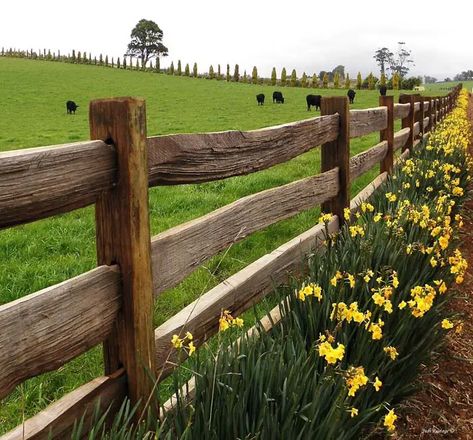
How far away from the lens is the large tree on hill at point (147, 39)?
104 meters

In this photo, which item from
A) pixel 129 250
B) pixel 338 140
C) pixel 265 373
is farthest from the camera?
pixel 338 140

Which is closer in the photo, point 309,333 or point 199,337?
point 199,337

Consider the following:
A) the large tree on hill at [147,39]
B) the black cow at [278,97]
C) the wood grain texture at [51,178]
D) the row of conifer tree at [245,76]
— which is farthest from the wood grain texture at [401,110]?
the large tree on hill at [147,39]

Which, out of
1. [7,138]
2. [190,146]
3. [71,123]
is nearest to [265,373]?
[190,146]

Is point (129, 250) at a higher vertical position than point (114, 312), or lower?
higher

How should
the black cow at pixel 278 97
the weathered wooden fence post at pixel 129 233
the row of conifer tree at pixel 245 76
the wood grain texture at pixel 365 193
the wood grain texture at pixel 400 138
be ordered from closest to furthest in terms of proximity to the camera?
the weathered wooden fence post at pixel 129 233, the wood grain texture at pixel 365 193, the wood grain texture at pixel 400 138, the black cow at pixel 278 97, the row of conifer tree at pixel 245 76

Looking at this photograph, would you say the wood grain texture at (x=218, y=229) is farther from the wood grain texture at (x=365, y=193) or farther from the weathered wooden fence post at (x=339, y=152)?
the wood grain texture at (x=365, y=193)

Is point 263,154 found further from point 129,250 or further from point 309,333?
point 129,250

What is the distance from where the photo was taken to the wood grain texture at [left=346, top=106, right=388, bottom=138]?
4820 millimetres

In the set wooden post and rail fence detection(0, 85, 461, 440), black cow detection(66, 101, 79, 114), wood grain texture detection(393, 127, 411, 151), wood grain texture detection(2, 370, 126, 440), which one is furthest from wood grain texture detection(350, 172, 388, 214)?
black cow detection(66, 101, 79, 114)

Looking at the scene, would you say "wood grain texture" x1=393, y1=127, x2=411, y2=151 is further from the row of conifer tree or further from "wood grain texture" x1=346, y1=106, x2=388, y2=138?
the row of conifer tree

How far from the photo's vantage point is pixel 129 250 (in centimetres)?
184

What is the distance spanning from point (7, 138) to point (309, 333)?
55.8ft

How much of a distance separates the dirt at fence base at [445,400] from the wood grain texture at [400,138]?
4.08 m
